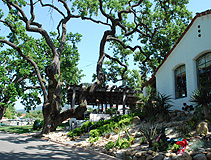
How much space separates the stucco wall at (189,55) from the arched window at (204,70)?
0.74 feet

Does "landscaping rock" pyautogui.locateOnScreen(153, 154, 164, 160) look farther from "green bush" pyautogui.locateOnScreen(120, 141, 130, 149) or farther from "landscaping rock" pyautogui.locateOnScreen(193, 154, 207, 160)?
"green bush" pyautogui.locateOnScreen(120, 141, 130, 149)

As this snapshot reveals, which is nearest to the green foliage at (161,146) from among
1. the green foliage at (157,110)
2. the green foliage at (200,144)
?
the green foliage at (200,144)

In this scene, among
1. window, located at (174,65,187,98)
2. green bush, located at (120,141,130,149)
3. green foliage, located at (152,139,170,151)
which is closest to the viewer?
green foliage, located at (152,139,170,151)

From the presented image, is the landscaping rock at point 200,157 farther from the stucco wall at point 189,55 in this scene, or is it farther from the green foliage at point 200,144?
the stucco wall at point 189,55

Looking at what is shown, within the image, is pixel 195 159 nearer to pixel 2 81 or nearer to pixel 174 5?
pixel 174 5

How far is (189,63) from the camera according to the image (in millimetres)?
12320

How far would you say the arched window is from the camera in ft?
36.4

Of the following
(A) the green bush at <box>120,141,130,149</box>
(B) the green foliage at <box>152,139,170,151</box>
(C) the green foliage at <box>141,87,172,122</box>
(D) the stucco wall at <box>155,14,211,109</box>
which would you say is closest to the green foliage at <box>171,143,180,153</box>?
(B) the green foliage at <box>152,139,170,151</box>

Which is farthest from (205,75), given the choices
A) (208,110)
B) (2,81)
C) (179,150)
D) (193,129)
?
(2,81)

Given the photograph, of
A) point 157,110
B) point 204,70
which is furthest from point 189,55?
point 157,110

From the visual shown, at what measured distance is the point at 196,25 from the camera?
11648 millimetres

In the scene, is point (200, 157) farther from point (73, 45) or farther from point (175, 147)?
point (73, 45)

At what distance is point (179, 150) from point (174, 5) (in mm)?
15836

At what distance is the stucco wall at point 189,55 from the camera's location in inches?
435
